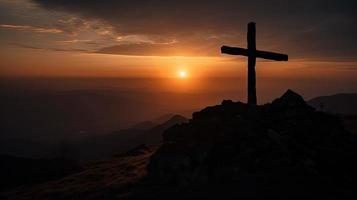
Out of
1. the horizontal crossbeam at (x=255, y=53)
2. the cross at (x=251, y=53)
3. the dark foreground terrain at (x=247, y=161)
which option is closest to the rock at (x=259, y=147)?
the dark foreground terrain at (x=247, y=161)

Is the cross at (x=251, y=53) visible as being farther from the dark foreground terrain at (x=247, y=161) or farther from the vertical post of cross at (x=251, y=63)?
the dark foreground terrain at (x=247, y=161)

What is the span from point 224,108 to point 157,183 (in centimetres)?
736

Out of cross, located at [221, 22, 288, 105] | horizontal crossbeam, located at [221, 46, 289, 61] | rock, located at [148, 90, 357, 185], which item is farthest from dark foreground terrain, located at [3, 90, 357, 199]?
horizontal crossbeam, located at [221, 46, 289, 61]

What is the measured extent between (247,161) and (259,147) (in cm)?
109

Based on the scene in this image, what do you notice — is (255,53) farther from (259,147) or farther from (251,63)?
(259,147)

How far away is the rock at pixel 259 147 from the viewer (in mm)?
17953

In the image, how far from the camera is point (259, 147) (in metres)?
19.0

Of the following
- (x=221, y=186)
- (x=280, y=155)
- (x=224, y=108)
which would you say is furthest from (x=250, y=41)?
(x=221, y=186)

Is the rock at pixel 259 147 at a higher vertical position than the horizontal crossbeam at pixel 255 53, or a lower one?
lower

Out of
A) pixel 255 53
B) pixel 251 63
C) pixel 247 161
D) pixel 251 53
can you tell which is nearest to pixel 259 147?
pixel 247 161

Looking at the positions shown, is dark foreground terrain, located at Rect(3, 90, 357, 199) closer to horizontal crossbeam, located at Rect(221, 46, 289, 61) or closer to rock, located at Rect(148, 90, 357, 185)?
rock, located at Rect(148, 90, 357, 185)

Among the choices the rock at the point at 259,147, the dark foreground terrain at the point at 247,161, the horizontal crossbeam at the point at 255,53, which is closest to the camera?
the dark foreground terrain at the point at 247,161

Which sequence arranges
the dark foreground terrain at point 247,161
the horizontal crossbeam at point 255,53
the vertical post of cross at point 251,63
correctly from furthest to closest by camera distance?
the horizontal crossbeam at point 255,53 → the vertical post of cross at point 251,63 → the dark foreground terrain at point 247,161

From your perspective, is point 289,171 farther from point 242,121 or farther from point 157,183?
point 157,183
